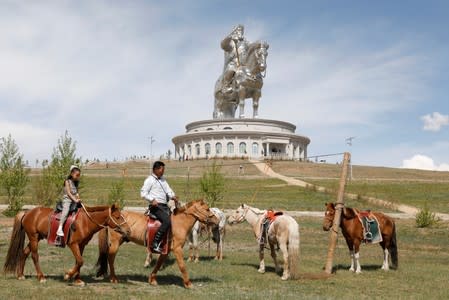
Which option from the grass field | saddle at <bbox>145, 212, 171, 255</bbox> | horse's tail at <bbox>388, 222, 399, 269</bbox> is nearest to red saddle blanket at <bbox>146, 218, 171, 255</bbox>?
saddle at <bbox>145, 212, 171, 255</bbox>

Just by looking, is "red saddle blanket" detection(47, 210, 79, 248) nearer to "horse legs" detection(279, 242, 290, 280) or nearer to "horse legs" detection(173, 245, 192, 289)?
"horse legs" detection(173, 245, 192, 289)

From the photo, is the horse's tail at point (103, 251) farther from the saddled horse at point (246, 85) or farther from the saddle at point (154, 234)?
the saddled horse at point (246, 85)

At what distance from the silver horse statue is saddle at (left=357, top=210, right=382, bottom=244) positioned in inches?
2851

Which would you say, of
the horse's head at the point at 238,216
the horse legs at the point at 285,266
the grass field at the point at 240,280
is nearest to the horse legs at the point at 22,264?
the grass field at the point at 240,280

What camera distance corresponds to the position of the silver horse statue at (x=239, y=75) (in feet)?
283

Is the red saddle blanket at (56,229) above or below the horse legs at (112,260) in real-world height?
above

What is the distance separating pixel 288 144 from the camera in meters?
87.4

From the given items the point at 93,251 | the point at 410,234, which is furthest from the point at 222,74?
the point at 93,251

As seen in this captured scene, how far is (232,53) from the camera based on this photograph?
88500 mm

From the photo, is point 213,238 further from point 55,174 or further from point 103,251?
point 55,174

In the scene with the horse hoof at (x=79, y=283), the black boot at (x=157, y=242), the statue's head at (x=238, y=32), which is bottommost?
the horse hoof at (x=79, y=283)

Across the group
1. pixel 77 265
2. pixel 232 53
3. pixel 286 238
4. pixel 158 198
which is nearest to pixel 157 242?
pixel 158 198

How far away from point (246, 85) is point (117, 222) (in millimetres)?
76297

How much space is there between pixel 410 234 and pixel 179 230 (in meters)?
18.1
